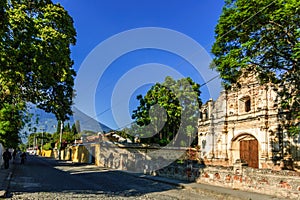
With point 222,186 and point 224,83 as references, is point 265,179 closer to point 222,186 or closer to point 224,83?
point 222,186

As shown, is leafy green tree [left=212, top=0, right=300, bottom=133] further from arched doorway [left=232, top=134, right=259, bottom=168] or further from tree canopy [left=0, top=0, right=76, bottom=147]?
arched doorway [left=232, top=134, right=259, bottom=168]

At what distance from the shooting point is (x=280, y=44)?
11695 millimetres

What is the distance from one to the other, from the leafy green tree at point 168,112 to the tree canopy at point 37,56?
823 cm

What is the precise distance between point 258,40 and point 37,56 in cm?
945

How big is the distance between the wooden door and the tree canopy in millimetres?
13594

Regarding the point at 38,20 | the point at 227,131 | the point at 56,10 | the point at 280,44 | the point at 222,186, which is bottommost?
the point at 222,186

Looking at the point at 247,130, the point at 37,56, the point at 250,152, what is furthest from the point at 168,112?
the point at 37,56

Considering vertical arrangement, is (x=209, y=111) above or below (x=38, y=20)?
below

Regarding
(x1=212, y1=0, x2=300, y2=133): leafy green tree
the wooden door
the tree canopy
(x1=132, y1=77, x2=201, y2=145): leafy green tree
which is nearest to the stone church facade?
the wooden door

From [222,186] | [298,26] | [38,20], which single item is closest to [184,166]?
[222,186]

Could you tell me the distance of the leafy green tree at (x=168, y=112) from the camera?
2784cm

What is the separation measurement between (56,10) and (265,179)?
13.9 meters

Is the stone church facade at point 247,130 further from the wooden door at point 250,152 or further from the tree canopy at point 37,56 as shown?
the tree canopy at point 37,56

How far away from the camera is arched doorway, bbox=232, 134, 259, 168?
2212 cm
